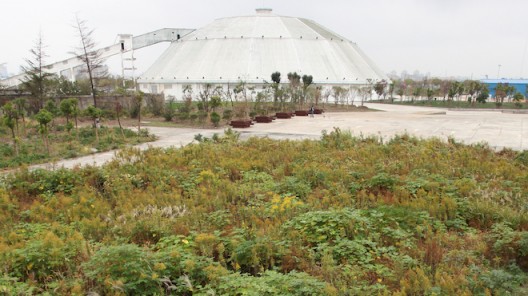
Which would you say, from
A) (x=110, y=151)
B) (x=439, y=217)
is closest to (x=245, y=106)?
(x=110, y=151)

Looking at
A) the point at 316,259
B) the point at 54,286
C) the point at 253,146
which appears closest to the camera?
the point at 54,286

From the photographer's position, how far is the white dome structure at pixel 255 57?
143 ft

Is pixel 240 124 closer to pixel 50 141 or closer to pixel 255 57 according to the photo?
pixel 50 141

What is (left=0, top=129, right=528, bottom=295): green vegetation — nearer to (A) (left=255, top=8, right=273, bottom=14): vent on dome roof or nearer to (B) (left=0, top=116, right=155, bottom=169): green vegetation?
(B) (left=0, top=116, right=155, bottom=169): green vegetation

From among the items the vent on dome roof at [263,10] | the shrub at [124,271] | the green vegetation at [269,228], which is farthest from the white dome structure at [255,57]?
the shrub at [124,271]

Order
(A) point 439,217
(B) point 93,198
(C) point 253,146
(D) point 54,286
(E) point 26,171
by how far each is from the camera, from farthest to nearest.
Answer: (C) point 253,146, (E) point 26,171, (B) point 93,198, (A) point 439,217, (D) point 54,286

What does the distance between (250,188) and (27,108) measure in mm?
19860

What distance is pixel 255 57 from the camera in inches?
1759

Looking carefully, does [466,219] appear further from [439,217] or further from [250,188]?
[250,188]

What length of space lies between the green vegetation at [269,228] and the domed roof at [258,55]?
113 feet

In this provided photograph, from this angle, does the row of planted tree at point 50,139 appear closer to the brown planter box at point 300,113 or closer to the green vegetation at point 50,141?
the green vegetation at point 50,141

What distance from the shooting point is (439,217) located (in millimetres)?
5906

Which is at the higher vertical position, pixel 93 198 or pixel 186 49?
pixel 186 49

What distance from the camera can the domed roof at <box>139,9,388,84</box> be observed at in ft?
143
